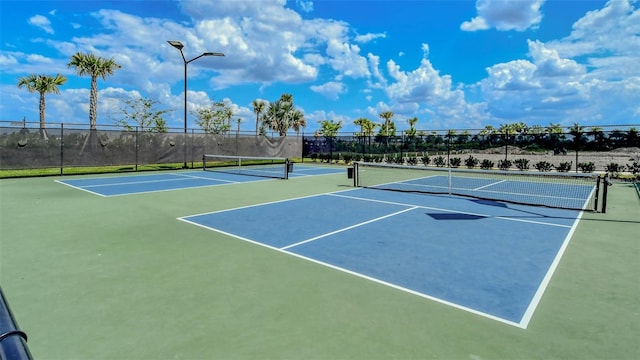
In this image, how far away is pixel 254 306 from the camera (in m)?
4.06

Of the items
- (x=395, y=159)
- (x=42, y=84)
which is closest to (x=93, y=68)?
(x=42, y=84)

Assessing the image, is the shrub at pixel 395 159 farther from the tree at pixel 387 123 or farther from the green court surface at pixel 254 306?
the tree at pixel 387 123

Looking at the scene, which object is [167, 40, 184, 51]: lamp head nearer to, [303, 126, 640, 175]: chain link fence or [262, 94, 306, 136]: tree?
[303, 126, 640, 175]: chain link fence

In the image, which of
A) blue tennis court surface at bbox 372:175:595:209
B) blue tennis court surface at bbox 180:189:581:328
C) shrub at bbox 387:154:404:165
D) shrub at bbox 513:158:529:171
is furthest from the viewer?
shrub at bbox 387:154:404:165

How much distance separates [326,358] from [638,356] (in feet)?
8.62

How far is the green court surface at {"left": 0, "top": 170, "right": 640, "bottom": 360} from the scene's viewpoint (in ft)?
10.8

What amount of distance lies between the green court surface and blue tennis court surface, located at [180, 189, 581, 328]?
28 cm

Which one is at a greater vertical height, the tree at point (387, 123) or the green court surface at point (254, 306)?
the tree at point (387, 123)

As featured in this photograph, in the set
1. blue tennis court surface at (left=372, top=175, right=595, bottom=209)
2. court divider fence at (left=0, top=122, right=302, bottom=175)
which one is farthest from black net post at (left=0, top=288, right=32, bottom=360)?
court divider fence at (left=0, top=122, right=302, bottom=175)

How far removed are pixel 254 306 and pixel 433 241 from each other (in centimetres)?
364

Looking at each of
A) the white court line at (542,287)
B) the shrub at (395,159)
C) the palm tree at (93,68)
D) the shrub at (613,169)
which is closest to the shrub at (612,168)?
the shrub at (613,169)

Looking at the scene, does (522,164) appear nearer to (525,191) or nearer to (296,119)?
(525,191)

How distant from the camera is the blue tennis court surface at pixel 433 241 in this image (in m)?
4.54

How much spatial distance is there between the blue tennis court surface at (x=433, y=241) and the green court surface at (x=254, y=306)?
283 millimetres
